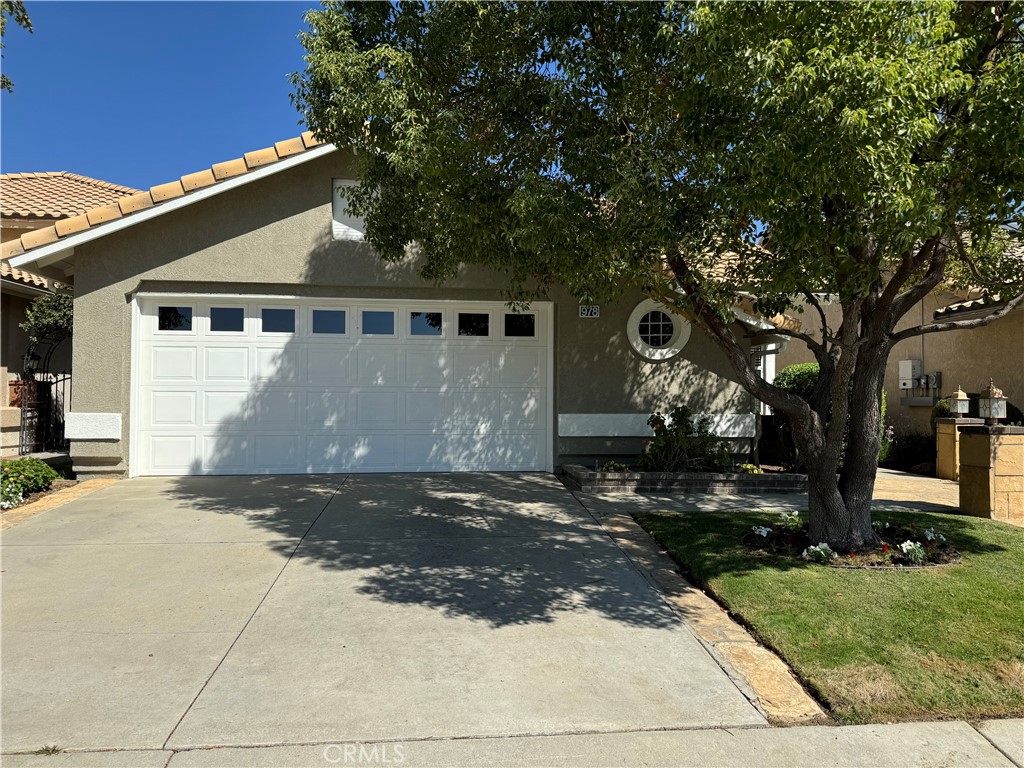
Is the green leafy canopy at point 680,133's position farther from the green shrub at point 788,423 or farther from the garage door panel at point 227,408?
the green shrub at point 788,423

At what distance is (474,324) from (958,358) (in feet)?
30.2

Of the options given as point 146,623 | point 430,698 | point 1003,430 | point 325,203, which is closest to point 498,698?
point 430,698

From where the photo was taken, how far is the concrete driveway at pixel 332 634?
336cm

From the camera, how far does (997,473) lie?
748cm

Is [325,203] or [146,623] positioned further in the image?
[325,203]

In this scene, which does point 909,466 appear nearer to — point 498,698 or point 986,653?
point 986,653

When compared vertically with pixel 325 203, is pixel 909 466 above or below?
below

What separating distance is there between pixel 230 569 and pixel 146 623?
1100 millimetres

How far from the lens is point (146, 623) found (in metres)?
4.48

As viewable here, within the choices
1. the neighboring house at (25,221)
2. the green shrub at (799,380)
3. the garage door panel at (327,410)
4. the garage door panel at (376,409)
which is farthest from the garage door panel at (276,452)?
the green shrub at (799,380)

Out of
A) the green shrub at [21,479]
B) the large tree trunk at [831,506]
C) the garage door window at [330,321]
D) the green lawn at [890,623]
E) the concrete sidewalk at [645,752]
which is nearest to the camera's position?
the concrete sidewalk at [645,752]

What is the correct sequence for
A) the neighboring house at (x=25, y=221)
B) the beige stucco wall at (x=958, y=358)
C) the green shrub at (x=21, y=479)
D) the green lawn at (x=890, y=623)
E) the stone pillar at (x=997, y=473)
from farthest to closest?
1. the neighboring house at (x=25, y=221)
2. the beige stucco wall at (x=958, y=358)
3. the green shrub at (x=21, y=479)
4. the stone pillar at (x=997, y=473)
5. the green lawn at (x=890, y=623)

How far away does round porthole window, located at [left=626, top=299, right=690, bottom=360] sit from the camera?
33.2 feet

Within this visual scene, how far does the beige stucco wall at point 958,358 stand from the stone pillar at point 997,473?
3.40 meters
